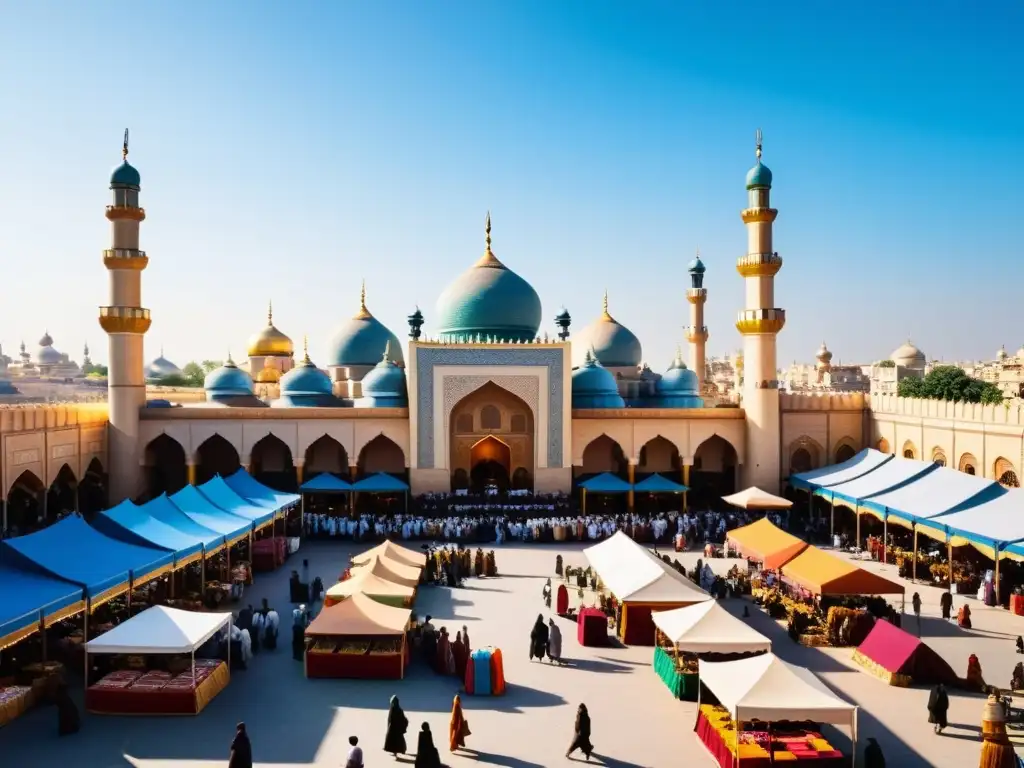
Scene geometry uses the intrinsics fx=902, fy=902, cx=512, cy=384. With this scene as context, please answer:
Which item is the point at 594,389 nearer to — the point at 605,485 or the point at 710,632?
the point at 605,485

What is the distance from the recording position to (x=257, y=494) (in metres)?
21.3

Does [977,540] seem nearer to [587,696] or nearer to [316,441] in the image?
[587,696]

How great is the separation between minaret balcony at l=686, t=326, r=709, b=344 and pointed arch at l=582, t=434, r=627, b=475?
1019cm

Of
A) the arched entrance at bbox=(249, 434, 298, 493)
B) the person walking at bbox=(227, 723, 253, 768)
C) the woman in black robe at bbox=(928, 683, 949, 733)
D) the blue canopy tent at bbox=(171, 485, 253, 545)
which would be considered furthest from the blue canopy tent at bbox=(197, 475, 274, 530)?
the woman in black robe at bbox=(928, 683, 949, 733)

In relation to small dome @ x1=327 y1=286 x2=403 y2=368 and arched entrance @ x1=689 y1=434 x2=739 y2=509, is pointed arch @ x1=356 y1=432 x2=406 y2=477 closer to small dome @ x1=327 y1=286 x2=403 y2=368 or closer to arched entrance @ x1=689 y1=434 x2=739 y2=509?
small dome @ x1=327 y1=286 x2=403 y2=368

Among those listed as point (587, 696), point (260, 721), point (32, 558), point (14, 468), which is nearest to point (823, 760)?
point (587, 696)

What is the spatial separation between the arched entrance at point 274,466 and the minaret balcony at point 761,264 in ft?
50.1

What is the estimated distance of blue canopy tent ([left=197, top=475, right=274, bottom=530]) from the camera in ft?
62.0

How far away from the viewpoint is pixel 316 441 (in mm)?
28078

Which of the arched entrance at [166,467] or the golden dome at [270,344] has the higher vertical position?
the golden dome at [270,344]

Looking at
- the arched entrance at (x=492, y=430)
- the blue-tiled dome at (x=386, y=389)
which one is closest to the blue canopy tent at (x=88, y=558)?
the blue-tiled dome at (x=386, y=389)

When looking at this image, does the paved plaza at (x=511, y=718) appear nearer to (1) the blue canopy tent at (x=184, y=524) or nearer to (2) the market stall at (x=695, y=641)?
(2) the market stall at (x=695, y=641)

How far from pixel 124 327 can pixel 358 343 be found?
9.67 meters

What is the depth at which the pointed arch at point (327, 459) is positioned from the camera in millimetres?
28375
